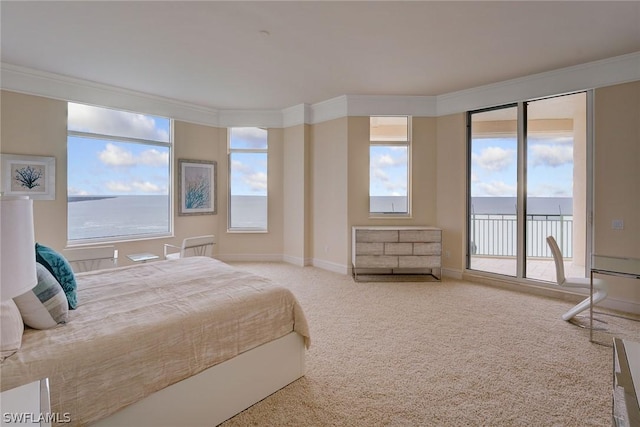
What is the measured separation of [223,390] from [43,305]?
1.02 meters

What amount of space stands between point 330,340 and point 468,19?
321 cm

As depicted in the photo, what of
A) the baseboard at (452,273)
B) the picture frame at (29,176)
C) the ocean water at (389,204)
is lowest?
the baseboard at (452,273)

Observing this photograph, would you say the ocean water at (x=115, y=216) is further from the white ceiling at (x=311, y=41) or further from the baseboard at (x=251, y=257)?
the white ceiling at (x=311, y=41)

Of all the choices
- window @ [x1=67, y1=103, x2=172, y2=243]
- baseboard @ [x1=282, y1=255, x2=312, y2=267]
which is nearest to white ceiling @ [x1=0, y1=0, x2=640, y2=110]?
window @ [x1=67, y1=103, x2=172, y2=243]

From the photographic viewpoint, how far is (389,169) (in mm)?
5332

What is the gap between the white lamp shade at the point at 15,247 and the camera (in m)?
0.92

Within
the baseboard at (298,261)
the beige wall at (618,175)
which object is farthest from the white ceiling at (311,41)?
the baseboard at (298,261)

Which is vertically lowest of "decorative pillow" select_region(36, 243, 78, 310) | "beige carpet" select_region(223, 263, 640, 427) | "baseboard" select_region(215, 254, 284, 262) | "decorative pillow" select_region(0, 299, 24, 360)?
"beige carpet" select_region(223, 263, 640, 427)

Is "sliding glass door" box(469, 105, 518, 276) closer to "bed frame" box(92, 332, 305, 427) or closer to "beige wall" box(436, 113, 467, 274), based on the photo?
"beige wall" box(436, 113, 467, 274)

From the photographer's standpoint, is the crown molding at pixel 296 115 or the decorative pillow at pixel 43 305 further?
the crown molding at pixel 296 115

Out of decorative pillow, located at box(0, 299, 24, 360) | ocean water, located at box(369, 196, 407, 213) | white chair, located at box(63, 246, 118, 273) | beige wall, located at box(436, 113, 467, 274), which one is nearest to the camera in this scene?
decorative pillow, located at box(0, 299, 24, 360)

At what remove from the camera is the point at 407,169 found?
5301 millimetres

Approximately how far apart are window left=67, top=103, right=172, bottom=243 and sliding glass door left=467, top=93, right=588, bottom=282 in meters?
5.26

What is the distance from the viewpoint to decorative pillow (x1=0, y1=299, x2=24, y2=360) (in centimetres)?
125
